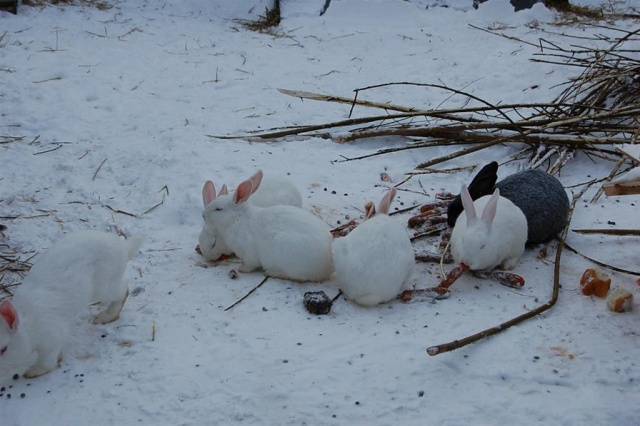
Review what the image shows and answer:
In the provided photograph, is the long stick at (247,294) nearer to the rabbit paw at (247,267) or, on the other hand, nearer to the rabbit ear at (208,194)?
the rabbit paw at (247,267)

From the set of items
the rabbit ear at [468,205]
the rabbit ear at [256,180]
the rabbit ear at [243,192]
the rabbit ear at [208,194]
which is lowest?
the rabbit ear at [208,194]

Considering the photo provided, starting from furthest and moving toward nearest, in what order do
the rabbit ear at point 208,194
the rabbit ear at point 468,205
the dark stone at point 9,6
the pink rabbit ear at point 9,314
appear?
1. the dark stone at point 9,6
2. the rabbit ear at point 208,194
3. the rabbit ear at point 468,205
4. the pink rabbit ear at point 9,314

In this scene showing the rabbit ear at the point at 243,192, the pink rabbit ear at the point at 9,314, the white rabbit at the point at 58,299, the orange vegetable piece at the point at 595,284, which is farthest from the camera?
the rabbit ear at the point at 243,192

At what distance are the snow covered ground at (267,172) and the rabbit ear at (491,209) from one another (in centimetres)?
36

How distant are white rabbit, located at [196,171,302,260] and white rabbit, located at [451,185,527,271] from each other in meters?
1.04

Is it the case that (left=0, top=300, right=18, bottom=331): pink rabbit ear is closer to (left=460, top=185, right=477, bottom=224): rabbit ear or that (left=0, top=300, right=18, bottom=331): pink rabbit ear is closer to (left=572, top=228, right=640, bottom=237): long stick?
(left=460, top=185, right=477, bottom=224): rabbit ear

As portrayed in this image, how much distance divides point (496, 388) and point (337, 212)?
6.31 feet

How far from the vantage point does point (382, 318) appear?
3.40 metres

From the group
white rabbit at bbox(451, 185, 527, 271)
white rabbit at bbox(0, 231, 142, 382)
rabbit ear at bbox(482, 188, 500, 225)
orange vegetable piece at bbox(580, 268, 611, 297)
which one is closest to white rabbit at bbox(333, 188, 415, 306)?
white rabbit at bbox(451, 185, 527, 271)

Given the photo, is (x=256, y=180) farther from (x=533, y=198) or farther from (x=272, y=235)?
(x=533, y=198)

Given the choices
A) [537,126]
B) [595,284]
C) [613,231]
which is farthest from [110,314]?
[537,126]

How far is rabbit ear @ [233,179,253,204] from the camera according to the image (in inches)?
150

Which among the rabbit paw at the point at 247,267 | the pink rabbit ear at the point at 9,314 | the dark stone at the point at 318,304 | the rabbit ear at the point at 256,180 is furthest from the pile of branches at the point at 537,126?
the pink rabbit ear at the point at 9,314

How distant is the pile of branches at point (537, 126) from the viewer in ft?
16.4
